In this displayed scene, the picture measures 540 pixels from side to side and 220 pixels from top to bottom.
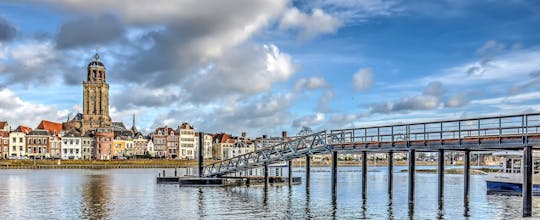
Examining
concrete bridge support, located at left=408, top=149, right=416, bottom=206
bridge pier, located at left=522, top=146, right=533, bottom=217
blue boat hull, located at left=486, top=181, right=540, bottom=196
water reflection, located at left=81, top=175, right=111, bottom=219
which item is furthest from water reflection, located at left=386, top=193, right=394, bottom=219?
water reflection, located at left=81, top=175, right=111, bottom=219

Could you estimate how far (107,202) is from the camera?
62.0m

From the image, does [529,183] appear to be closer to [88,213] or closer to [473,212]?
[473,212]

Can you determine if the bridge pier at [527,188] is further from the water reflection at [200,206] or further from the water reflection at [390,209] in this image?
the water reflection at [200,206]

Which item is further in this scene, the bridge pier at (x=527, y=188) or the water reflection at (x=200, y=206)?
the water reflection at (x=200, y=206)

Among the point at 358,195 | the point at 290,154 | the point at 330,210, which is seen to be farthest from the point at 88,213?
the point at 358,195

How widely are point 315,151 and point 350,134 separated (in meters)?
5.11

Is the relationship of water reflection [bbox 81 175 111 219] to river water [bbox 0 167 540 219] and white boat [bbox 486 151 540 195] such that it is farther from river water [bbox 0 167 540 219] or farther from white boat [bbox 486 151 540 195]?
white boat [bbox 486 151 540 195]

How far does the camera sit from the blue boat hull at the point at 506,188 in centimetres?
6988

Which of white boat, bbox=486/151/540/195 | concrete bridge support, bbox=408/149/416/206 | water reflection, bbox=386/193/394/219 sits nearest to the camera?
water reflection, bbox=386/193/394/219

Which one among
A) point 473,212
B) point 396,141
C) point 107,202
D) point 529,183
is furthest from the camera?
point 107,202

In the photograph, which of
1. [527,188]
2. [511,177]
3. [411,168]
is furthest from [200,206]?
[511,177]

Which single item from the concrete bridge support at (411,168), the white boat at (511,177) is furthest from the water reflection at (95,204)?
the white boat at (511,177)

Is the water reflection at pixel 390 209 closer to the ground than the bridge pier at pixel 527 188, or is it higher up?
closer to the ground

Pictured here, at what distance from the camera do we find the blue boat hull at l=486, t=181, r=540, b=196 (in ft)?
229
